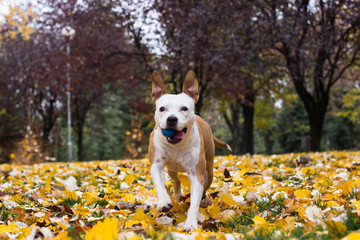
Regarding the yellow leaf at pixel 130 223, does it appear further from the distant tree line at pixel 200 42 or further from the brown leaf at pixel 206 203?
the distant tree line at pixel 200 42

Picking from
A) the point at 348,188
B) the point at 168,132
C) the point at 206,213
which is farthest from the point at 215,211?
the point at 348,188

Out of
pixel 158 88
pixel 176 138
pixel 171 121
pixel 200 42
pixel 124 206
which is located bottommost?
pixel 124 206

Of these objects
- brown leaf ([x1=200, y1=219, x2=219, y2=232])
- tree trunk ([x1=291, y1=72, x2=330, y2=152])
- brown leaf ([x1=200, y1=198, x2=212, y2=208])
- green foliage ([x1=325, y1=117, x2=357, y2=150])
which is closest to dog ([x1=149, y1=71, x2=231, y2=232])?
brown leaf ([x1=200, y1=219, x2=219, y2=232])

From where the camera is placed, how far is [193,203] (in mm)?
2623

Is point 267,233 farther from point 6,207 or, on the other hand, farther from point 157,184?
point 6,207

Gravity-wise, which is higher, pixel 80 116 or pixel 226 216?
pixel 80 116

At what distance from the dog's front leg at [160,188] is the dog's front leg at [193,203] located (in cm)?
16

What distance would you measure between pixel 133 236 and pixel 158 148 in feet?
3.72

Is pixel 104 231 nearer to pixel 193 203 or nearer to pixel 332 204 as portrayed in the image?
pixel 193 203

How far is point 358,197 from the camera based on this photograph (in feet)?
9.10

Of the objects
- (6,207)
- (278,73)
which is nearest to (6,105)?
(278,73)

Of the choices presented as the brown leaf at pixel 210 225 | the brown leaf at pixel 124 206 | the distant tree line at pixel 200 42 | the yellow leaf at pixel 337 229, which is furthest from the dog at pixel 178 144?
the distant tree line at pixel 200 42

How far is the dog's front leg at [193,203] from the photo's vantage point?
7.99 feet

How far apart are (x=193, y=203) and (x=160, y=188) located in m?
0.30
